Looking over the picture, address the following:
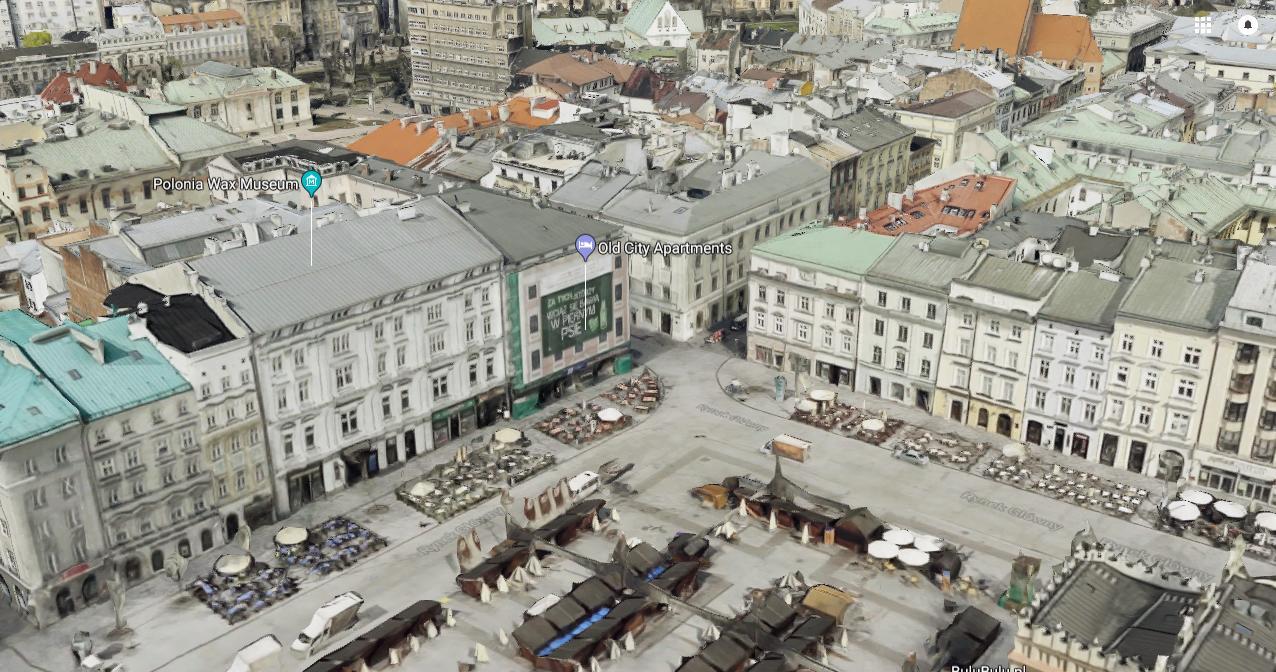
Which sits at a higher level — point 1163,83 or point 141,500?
point 1163,83

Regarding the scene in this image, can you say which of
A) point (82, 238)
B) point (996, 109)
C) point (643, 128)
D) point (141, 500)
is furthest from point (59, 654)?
point (996, 109)

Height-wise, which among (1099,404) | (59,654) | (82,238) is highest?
(82,238)

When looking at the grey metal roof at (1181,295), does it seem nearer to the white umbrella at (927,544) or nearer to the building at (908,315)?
the building at (908,315)

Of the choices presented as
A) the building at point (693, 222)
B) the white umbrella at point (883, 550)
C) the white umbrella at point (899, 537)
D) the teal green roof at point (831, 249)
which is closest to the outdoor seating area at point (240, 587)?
the white umbrella at point (883, 550)

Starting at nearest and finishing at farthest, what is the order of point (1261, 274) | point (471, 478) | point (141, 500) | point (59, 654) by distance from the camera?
point (59, 654), point (141, 500), point (1261, 274), point (471, 478)

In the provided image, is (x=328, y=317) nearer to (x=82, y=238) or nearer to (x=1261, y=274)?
(x=82, y=238)

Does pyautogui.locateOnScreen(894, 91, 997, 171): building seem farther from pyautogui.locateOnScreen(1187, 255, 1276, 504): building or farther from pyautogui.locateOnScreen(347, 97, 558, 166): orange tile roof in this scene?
pyautogui.locateOnScreen(1187, 255, 1276, 504): building

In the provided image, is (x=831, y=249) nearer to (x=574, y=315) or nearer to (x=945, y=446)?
(x=945, y=446)

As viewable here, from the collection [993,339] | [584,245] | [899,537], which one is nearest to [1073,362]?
[993,339]
